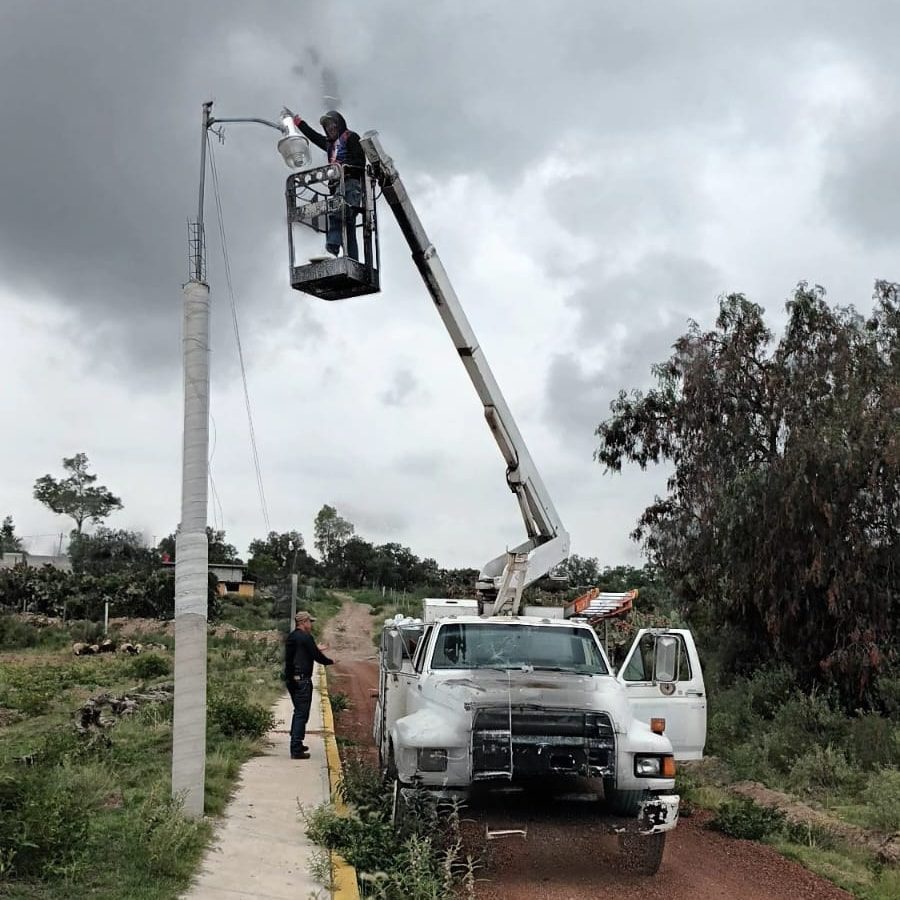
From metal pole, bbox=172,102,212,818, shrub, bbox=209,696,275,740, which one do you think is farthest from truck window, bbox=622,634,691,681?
shrub, bbox=209,696,275,740

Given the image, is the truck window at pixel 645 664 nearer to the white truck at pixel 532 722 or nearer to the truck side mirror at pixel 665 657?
the white truck at pixel 532 722

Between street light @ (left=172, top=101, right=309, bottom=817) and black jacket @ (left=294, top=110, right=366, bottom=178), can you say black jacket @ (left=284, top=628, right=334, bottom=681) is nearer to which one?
street light @ (left=172, top=101, right=309, bottom=817)

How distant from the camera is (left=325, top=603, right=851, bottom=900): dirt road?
7.36 m

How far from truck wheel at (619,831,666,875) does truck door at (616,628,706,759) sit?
216 cm

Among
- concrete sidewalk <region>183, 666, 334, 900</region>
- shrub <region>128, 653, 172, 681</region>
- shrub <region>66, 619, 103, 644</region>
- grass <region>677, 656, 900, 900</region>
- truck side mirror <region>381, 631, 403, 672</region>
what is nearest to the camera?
concrete sidewalk <region>183, 666, 334, 900</region>

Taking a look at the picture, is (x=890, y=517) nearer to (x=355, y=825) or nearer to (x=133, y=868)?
(x=355, y=825)

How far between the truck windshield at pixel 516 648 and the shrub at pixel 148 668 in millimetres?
16416

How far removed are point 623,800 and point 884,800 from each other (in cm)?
417

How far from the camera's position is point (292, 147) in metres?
9.00

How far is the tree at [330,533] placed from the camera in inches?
3802

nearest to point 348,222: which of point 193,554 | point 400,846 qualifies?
point 193,554

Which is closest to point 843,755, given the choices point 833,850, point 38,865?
point 833,850

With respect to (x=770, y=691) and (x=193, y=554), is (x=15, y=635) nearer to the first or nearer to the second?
(x=770, y=691)

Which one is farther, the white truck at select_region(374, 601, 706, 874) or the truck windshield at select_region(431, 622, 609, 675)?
the truck windshield at select_region(431, 622, 609, 675)
